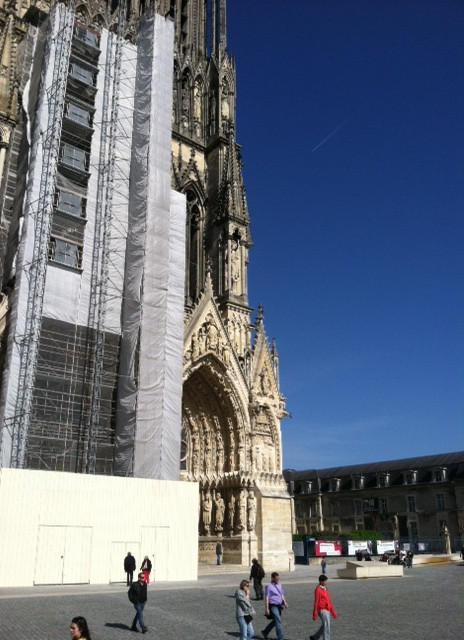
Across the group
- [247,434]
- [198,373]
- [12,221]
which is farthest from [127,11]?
[247,434]

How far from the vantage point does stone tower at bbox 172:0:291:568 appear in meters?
24.7

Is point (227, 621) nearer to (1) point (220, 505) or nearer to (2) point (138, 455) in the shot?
(2) point (138, 455)

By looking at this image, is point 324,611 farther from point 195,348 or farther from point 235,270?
point 235,270

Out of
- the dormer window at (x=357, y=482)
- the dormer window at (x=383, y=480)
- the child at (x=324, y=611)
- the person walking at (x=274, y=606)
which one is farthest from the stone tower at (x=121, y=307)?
the dormer window at (x=357, y=482)

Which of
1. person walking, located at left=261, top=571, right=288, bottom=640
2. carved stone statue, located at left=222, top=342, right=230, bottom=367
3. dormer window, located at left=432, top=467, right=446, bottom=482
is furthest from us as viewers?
dormer window, located at left=432, top=467, right=446, bottom=482

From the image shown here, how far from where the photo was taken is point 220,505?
24.9m

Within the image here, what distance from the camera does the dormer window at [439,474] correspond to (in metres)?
53.2

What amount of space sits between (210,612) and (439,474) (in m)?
46.2

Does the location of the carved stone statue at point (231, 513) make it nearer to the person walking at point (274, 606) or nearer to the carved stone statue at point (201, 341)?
the carved stone statue at point (201, 341)

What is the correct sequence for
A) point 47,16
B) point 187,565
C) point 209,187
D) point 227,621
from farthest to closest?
point 209,187 → point 47,16 → point 187,565 → point 227,621

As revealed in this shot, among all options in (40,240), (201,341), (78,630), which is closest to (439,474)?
(201,341)

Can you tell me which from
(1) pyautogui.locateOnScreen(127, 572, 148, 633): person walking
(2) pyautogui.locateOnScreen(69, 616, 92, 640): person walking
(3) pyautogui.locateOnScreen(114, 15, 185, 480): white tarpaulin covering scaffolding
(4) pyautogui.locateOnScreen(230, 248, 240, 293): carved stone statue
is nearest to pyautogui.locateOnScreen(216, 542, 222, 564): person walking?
(3) pyautogui.locateOnScreen(114, 15, 185, 480): white tarpaulin covering scaffolding

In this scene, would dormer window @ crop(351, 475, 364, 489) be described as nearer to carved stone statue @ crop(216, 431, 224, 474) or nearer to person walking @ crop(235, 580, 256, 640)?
carved stone statue @ crop(216, 431, 224, 474)

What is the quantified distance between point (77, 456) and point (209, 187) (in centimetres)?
1656
